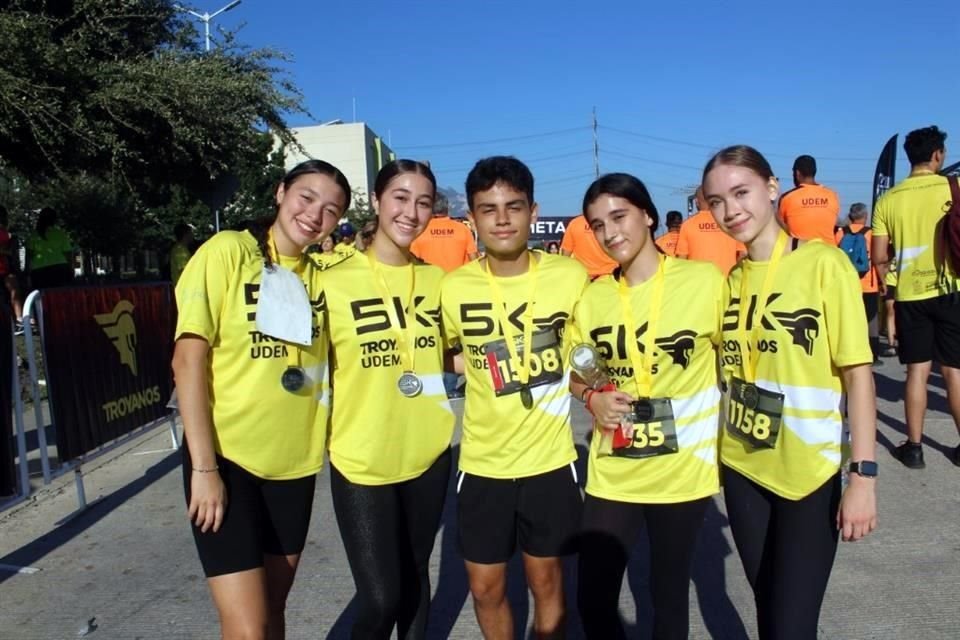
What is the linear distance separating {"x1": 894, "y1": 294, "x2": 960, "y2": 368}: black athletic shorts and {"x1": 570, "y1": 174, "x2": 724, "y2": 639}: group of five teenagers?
343cm

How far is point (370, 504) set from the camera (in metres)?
2.67

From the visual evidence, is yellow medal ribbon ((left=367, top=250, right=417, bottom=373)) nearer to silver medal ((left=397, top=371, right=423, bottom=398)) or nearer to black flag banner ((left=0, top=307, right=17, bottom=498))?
silver medal ((left=397, top=371, right=423, bottom=398))

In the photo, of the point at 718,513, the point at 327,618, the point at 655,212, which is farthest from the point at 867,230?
the point at 327,618

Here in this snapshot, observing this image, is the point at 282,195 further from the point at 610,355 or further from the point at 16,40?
the point at 16,40

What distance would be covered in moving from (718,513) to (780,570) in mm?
2383

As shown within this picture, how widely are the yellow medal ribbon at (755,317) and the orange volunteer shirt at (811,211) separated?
4.21 metres

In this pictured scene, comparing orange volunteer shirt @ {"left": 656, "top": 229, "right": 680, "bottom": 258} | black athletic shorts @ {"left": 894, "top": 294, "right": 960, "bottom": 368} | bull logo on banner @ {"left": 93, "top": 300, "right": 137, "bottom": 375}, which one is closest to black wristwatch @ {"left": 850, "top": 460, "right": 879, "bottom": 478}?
black athletic shorts @ {"left": 894, "top": 294, "right": 960, "bottom": 368}

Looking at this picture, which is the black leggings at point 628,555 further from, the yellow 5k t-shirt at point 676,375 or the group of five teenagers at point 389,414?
the group of five teenagers at point 389,414

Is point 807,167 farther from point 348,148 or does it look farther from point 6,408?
point 348,148

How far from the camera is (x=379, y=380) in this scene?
106 inches

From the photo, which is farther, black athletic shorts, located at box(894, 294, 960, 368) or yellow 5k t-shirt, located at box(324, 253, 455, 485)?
black athletic shorts, located at box(894, 294, 960, 368)

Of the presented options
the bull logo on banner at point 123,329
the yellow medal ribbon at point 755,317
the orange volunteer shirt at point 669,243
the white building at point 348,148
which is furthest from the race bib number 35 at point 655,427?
the white building at point 348,148

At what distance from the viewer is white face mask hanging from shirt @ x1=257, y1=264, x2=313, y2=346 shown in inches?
99.3

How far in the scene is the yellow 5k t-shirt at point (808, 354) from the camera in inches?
90.1
